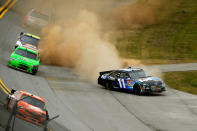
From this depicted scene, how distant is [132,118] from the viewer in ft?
53.5

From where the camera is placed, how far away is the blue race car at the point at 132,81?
2045cm

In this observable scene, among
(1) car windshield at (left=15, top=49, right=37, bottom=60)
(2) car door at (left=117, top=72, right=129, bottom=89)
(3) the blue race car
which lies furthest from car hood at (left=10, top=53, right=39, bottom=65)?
(2) car door at (left=117, top=72, right=129, bottom=89)

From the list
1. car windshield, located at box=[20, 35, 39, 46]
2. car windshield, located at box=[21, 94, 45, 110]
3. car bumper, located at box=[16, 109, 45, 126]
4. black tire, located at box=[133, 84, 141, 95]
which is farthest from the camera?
car windshield, located at box=[20, 35, 39, 46]

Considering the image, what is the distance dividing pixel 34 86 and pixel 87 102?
3.08 metres

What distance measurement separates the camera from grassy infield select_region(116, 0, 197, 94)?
25.5 metres

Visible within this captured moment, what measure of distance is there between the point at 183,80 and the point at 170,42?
1046cm

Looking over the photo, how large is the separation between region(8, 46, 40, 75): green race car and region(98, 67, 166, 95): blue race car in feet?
12.9

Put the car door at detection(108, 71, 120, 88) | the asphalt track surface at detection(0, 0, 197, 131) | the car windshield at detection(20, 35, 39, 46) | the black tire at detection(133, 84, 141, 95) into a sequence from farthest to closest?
the car windshield at detection(20, 35, 39, 46)
the car door at detection(108, 71, 120, 88)
the black tire at detection(133, 84, 141, 95)
the asphalt track surface at detection(0, 0, 197, 131)

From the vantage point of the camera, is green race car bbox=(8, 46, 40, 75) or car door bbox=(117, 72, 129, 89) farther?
green race car bbox=(8, 46, 40, 75)

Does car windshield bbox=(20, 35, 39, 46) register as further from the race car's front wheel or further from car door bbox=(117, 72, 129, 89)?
car door bbox=(117, 72, 129, 89)

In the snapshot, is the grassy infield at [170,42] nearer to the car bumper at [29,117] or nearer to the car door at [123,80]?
the car door at [123,80]

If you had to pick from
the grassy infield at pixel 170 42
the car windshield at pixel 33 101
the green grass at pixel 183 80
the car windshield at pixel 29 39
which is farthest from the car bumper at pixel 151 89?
the car windshield at pixel 29 39

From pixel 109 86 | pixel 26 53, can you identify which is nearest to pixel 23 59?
pixel 26 53

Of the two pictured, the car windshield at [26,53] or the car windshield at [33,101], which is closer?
the car windshield at [33,101]
